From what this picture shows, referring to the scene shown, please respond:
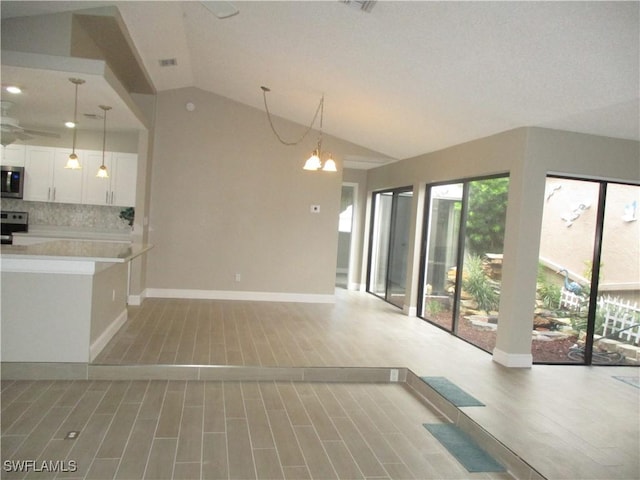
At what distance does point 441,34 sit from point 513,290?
259cm

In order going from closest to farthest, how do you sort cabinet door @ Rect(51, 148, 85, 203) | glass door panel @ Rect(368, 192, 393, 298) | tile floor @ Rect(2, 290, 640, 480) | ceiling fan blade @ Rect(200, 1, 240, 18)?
ceiling fan blade @ Rect(200, 1, 240, 18) < tile floor @ Rect(2, 290, 640, 480) < cabinet door @ Rect(51, 148, 85, 203) < glass door panel @ Rect(368, 192, 393, 298)

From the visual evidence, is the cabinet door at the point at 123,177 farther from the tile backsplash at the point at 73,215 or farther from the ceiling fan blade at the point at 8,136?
the ceiling fan blade at the point at 8,136

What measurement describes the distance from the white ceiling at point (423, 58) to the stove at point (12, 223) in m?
2.82

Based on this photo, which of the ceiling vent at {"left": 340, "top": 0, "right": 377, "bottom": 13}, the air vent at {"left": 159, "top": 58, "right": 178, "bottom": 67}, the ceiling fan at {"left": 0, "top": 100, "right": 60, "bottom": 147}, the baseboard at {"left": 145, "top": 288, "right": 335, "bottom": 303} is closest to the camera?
the ceiling vent at {"left": 340, "top": 0, "right": 377, "bottom": 13}

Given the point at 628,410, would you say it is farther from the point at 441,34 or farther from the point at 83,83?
the point at 83,83

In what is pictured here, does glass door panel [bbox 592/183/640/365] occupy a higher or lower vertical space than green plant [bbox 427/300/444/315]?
higher

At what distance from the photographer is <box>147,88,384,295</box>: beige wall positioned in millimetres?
7191

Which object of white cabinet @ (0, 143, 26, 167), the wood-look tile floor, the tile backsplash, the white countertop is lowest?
the wood-look tile floor

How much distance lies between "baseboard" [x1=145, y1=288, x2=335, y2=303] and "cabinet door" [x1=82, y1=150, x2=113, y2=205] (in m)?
1.52

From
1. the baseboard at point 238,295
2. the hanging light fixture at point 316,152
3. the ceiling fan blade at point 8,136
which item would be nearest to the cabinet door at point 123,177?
the baseboard at point 238,295

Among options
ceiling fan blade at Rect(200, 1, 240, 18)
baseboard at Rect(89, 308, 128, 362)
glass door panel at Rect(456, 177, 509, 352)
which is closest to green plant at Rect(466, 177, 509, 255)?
glass door panel at Rect(456, 177, 509, 352)

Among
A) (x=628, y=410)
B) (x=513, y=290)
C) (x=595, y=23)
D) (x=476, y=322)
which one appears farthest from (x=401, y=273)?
(x=595, y=23)

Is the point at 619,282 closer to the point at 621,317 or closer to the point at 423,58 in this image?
the point at 621,317

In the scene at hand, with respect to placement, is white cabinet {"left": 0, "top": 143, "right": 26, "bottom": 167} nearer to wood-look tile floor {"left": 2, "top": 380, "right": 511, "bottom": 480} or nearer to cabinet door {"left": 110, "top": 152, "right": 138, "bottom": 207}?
cabinet door {"left": 110, "top": 152, "right": 138, "bottom": 207}
